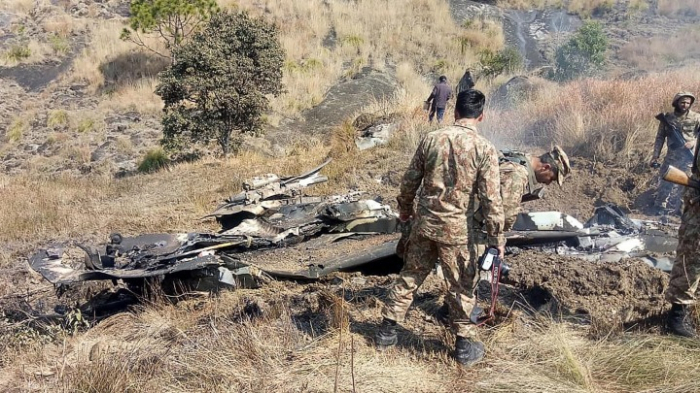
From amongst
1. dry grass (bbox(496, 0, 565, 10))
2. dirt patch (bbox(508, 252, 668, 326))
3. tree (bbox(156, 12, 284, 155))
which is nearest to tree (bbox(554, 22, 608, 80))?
tree (bbox(156, 12, 284, 155))

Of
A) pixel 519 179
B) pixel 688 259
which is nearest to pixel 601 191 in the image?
pixel 688 259

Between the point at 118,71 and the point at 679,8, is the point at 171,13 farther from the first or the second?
the point at 679,8

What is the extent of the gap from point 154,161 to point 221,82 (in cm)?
329

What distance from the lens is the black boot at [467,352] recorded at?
317 centimetres

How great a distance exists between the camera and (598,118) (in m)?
8.70

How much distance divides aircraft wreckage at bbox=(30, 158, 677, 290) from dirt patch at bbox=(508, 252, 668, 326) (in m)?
0.39

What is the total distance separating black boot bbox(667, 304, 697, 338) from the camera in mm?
3348

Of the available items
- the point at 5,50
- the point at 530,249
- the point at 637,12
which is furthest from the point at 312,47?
the point at 530,249

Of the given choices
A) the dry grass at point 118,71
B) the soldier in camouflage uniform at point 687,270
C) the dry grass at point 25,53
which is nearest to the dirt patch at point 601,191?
the soldier in camouflage uniform at point 687,270

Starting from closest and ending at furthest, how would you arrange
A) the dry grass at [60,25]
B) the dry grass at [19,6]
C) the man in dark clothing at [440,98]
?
the man in dark clothing at [440,98], the dry grass at [60,25], the dry grass at [19,6]

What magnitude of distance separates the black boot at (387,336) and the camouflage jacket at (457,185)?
27.2 inches

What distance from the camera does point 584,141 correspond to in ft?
27.8

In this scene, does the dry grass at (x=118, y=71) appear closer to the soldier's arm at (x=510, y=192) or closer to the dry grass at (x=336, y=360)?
the dry grass at (x=336, y=360)

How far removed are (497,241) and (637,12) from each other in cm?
2719
